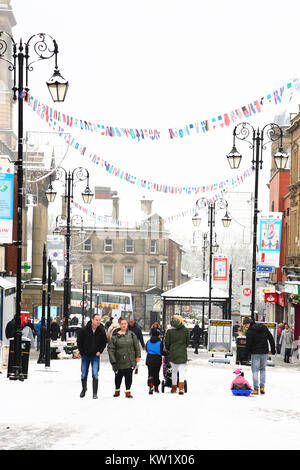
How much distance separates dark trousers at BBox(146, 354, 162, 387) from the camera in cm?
1588

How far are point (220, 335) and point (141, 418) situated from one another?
19184 millimetres

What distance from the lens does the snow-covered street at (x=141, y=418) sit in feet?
31.8

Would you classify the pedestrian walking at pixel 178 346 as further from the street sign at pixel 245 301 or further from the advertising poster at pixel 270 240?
the street sign at pixel 245 301

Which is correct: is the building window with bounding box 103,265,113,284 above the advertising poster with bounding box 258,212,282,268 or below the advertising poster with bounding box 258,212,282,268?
below

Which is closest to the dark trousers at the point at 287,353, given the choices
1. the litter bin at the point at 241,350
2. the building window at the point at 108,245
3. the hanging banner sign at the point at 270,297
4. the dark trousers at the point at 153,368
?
the litter bin at the point at 241,350

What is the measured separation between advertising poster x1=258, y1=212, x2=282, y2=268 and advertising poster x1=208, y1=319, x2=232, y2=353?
441cm

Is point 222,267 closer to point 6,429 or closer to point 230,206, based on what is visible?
point 230,206

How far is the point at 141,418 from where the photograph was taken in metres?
11.8

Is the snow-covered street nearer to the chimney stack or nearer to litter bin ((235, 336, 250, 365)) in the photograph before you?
litter bin ((235, 336, 250, 365))

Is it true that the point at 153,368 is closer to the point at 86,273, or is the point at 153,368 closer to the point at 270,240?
the point at 270,240

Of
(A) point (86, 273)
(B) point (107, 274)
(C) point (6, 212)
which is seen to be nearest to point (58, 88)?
(C) point (6, 212)

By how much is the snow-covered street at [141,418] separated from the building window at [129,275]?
79.9 metres

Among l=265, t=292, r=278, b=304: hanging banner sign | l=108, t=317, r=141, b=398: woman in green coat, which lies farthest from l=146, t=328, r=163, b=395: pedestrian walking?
l=265, t=292, r=278, b=304: hanging banner sign
